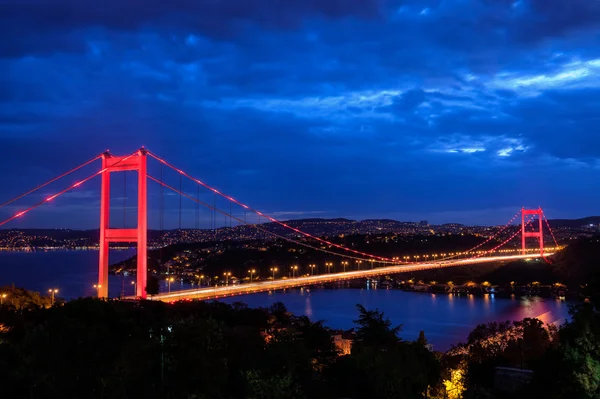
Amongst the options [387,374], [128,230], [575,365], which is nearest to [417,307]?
[128,230]

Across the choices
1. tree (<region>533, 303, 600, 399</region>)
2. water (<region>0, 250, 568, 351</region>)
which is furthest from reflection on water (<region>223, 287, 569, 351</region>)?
tree (<region>533, 303, 600, 399</region>)

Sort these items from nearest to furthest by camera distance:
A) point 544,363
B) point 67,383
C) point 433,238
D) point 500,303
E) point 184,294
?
point 67,383, point 544,363, point 184,294, point 500,303, point 433,238

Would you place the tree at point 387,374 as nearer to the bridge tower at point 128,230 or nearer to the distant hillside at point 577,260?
the bridge tower at point 128,230

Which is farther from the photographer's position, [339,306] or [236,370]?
[339,306]

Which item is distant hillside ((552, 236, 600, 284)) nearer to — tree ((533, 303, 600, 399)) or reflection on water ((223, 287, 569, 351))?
reflection on water ((223, 287, 569, 351))

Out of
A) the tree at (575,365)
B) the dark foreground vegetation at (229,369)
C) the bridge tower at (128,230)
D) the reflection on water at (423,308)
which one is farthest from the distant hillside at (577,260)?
the dark foreground vegetation at (229,369)

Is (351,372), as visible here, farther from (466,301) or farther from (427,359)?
(466,301)

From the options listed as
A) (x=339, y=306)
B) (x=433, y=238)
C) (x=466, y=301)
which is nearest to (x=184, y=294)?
(x=339, y=306)
